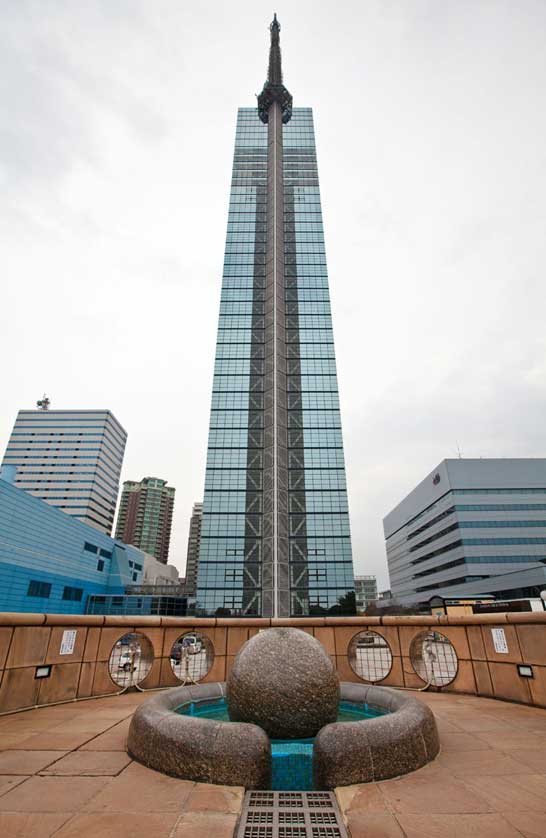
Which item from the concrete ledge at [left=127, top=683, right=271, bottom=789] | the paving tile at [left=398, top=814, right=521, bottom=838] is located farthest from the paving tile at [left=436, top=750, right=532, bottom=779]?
the concrete ledge at [left=127, top=683, right=271, bottom=789]

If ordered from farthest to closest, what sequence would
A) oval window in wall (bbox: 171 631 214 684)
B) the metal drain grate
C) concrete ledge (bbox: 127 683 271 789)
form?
oval window in wall (bbox: 171 631 214 684) → concrete ledge (bbox: 127 683 271 789) → the metal drain grate

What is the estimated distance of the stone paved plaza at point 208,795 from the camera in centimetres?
382

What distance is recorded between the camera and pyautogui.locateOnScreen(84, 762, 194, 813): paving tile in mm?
4242

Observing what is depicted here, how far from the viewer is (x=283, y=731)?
239 inches

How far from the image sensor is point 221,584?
203 feet

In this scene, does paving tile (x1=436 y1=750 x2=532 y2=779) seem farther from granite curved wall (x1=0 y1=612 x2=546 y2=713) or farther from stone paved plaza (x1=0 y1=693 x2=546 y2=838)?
granite curved wall (x1=0 y1=612 x2=546 y2=713)

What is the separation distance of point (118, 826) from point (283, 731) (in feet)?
9.42

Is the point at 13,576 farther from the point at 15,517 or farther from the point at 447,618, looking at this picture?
the point at 447,618

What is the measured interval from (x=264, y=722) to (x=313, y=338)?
7346 cm

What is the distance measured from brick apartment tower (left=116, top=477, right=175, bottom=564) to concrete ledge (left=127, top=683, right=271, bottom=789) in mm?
196725

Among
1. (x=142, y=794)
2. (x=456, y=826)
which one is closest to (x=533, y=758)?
(x=456, y=826)

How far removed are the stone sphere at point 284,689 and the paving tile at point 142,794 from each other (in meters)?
1.48

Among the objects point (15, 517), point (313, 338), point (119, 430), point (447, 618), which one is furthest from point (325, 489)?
point (119, 430)

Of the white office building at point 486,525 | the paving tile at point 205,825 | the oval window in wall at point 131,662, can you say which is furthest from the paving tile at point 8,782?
the white office building at point 486,525
